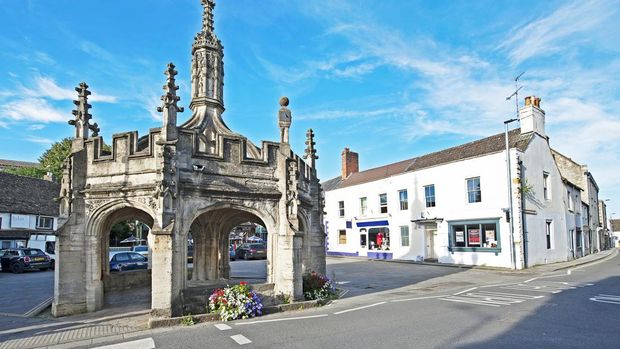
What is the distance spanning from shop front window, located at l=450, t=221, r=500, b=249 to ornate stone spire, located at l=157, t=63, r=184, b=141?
2027cm

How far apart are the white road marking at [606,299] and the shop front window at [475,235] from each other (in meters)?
11.1

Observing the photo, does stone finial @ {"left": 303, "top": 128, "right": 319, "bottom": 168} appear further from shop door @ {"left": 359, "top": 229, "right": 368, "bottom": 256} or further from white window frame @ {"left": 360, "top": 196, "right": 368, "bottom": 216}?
shop door @ {"left": 359, "top": 229, "right": 368, "bottom": 256}

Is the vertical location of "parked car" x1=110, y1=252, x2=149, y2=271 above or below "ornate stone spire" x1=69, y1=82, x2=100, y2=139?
below

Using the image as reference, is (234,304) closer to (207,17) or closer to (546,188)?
(207,17)

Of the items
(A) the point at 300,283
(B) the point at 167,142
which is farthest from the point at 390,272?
(B) the point at 167,142

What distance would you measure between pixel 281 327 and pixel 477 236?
63.5 ft

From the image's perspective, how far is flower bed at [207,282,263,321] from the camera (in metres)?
10.3

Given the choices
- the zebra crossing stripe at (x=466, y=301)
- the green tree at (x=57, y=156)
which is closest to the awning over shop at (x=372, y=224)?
the zebra crossing stripe at (x=466, y=301)

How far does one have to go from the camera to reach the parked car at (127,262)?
2164cm

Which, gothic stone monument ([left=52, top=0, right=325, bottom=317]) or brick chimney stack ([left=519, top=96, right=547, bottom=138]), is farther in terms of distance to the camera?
brick chimney stack ([left=519, top=96, right=547, bottom=138])

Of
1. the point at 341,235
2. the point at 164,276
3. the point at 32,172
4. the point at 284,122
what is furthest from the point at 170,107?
the point at 32,172

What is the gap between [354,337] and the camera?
827 centimetres

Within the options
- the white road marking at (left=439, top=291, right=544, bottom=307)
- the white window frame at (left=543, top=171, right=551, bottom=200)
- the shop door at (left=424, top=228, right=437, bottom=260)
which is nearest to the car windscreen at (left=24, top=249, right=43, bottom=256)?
the shop door at (left=424, top=228, right=437, bottom=260)

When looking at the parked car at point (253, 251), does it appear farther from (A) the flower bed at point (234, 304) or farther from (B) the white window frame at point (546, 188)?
(A) the flower bed at point (234, 304)
